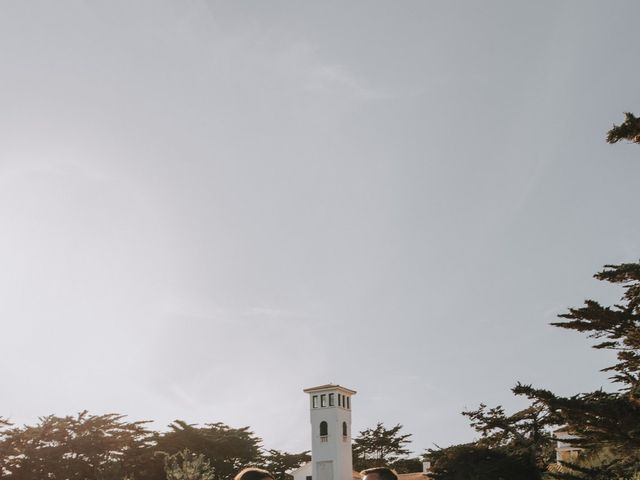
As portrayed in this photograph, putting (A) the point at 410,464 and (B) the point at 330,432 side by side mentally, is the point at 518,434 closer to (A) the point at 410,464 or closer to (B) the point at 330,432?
(B) the point at 330,432

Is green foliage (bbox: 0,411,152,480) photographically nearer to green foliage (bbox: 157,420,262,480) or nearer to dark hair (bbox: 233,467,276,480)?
green foliage (bbox: 157,420,262,480)

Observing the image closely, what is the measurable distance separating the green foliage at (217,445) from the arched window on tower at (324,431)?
363 inches

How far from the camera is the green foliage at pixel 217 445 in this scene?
53156 mm

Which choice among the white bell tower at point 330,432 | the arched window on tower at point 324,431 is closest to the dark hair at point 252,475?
the white bell tower at point 330,432

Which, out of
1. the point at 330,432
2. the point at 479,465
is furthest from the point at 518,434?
the point at 330,432

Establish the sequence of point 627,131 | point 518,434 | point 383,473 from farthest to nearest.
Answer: point 518,434
point 627,131
point 383,473

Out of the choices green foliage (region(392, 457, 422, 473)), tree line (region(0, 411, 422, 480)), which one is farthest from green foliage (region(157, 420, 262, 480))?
green foliage (region(392, 457, 422, 473))

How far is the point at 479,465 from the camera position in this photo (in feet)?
114

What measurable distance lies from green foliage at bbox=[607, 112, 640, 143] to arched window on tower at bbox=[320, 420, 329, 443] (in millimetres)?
43183

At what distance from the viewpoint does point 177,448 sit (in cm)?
5300

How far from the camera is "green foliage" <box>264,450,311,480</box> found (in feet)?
197

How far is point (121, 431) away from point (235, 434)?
11038 mm

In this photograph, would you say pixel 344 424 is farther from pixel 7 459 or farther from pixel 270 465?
pixel 7 459

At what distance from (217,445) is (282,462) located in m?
9.56
